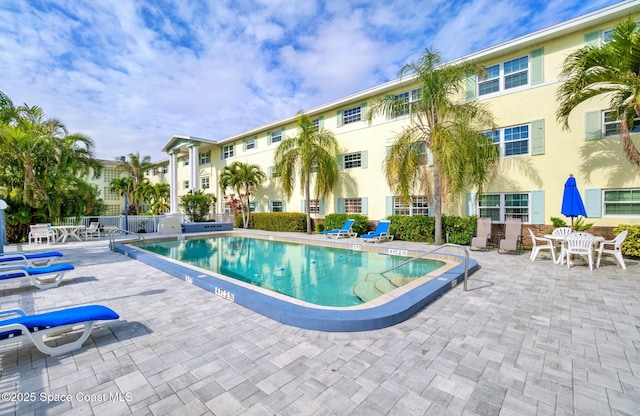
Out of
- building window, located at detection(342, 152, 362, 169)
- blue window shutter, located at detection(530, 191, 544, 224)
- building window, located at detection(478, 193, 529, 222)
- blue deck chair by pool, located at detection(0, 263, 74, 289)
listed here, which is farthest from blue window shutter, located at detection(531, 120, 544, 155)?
blue deck chair by pool, located at detection(0, 263, 74, 289)

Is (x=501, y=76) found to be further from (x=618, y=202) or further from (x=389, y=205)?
(x=389, y=205)

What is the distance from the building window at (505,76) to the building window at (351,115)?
6.53 m

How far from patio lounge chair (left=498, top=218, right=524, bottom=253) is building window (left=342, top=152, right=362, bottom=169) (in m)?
8.50

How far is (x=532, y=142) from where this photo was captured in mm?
11102

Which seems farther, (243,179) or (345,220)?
(243,179)

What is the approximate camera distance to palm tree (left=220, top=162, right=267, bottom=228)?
21172 mm

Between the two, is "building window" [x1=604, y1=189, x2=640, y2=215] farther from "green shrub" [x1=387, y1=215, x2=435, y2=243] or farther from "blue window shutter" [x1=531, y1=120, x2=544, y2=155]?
"green shrub" [x1=387, y1=215, x2=435, y2=243]

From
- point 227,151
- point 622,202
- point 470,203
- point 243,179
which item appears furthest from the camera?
point 227,151

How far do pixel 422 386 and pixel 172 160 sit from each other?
92.5 ft

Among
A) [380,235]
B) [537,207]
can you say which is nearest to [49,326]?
[380,235]

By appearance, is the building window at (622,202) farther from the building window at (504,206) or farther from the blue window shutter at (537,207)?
the building window at (504,206)

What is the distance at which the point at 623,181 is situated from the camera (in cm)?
943

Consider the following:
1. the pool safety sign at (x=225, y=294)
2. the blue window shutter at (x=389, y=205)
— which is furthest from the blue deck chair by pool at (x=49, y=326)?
the blue window shutter at (x=389, y=205)

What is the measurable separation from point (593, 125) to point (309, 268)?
1109 centimetres
